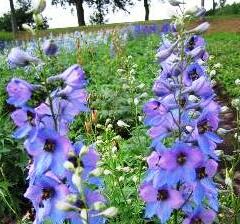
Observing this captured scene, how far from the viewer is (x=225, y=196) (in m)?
4.39

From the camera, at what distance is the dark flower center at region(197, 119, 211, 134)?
103 inches

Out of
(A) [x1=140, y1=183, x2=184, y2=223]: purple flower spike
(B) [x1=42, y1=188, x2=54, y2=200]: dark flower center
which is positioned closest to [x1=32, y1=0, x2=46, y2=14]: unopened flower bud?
(B) [x1=42, y1=188, x2=54, y2=200]: dark flower center

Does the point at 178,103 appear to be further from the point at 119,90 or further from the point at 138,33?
the point at 138,33

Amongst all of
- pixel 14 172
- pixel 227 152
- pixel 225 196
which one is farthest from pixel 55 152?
pixel 227 152

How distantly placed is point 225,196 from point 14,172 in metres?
2.01

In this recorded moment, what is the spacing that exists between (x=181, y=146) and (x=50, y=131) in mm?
540

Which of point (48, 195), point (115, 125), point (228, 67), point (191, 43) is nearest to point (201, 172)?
point (48, 195)

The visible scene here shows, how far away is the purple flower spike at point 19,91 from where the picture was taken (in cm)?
233

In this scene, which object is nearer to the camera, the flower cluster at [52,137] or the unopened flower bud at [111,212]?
the unopened flower bud at [111,212]

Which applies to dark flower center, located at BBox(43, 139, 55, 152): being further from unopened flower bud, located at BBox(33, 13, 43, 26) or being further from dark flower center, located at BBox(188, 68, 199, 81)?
dark flower center, located at BBox(188, 68, 199, 81)

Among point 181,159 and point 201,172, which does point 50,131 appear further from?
point 201,172

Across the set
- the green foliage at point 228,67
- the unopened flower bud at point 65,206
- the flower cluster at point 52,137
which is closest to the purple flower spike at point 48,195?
the flower cluster at point 52,137

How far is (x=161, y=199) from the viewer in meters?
2.73

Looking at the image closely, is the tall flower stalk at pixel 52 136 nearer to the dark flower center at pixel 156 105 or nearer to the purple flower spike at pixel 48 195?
the purple flower spike at pixel 48 195
